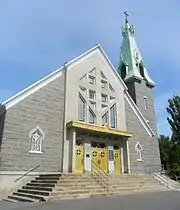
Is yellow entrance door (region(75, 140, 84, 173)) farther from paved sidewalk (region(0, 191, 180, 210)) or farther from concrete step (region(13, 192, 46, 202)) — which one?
paved sidewalk (region(0, 191, 180, 210))

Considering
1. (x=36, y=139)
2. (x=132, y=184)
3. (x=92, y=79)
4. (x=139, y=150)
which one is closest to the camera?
(x=132, y=184)

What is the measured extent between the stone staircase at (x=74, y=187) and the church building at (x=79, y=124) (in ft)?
6.42

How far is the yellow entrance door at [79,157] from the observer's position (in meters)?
18.1

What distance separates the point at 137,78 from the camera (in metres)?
27.1

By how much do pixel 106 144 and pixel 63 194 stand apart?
28.5ft

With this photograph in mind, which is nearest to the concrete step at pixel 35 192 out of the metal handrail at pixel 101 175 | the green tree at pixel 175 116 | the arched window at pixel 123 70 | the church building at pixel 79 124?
the church building at pixel 79 124

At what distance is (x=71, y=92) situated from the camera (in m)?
19.6

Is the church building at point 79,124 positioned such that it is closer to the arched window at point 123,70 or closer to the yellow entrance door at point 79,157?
the yellow entrance door at point 79,157

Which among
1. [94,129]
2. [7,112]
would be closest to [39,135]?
[7,112]

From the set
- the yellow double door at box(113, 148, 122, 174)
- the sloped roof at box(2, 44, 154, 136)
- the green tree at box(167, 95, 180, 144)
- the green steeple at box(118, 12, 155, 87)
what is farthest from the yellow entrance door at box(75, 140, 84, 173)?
the green tree at box(167, 95, 180, 144)

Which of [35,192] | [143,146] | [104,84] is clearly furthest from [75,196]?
[104,84]

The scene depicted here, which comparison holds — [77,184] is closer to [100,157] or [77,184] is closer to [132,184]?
[132,184]

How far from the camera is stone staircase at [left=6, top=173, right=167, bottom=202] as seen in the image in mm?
12133

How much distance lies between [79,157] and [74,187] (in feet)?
17.1
